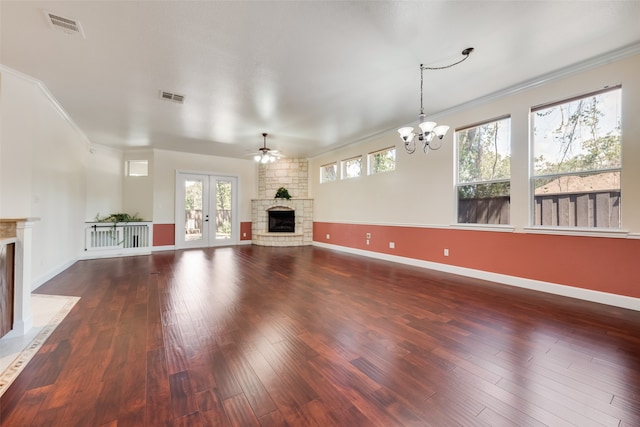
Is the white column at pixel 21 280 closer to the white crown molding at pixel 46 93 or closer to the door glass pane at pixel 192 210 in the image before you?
the white crown molding at pixel 46 93

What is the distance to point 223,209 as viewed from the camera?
8.35m

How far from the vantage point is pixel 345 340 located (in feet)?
7.43

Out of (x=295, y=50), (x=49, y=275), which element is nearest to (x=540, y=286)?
(x=295, y=50)

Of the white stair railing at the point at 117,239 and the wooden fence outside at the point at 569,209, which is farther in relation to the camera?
the white stair railing at the point at 117,239

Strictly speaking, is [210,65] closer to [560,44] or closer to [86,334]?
[86,334]

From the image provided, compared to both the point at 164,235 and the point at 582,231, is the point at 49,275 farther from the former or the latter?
the point at 582,231

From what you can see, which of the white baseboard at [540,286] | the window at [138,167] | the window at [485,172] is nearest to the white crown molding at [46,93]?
the window at [138,167]

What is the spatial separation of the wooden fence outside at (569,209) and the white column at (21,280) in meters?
5.81

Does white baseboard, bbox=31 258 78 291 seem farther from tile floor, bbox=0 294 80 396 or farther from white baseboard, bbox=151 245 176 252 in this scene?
white baseboard, bbox=151 245 176 252

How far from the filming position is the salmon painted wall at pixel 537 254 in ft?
9.95

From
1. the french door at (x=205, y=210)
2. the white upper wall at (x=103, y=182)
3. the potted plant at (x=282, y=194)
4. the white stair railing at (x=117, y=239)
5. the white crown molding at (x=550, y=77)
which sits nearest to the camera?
the white crown molding at (x=550, y=77)

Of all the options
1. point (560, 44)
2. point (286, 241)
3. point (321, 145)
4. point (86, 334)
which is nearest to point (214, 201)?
point (286, 241)

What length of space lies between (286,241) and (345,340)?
20.5 feet

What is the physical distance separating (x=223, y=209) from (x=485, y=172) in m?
7.21
